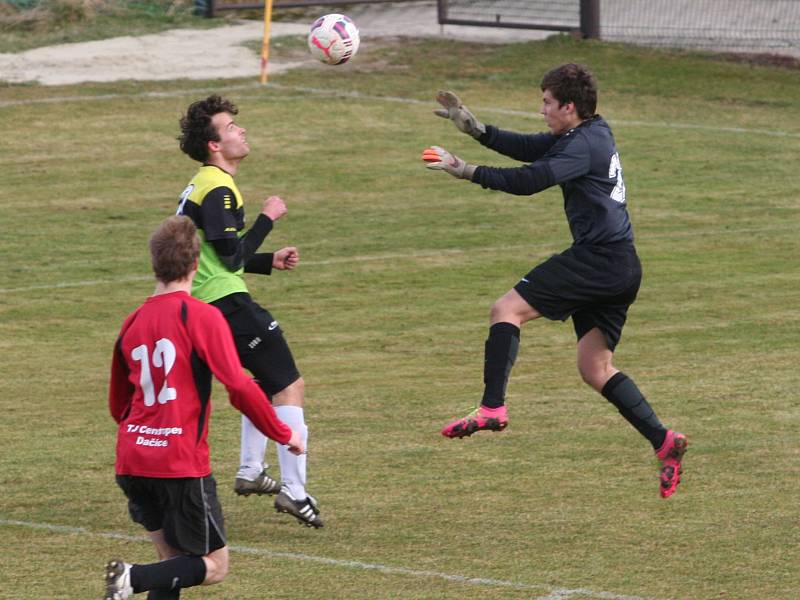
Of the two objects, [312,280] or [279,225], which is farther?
[279,225]

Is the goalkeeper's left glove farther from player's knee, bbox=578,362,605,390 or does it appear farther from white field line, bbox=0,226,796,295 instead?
white field line, bbox=0,226,796,295

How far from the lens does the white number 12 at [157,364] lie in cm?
661

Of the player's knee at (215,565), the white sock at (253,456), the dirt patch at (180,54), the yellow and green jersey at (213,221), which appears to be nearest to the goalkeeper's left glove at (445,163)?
the yellow and green jersey at (213,221)

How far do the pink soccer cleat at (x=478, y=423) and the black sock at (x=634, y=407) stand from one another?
2.62 feet

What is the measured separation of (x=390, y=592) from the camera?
7922 millimetres

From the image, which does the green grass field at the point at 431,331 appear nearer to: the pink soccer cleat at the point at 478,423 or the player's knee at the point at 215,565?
the pink soccer cleat at the point at 478,423

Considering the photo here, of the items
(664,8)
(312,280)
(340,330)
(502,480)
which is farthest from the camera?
(664,8)

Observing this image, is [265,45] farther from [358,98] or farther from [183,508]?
[183,508]

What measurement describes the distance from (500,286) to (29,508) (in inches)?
329

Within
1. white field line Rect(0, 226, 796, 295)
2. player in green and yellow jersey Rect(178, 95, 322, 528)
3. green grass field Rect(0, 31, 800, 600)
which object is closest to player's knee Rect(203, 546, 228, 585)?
green grass field Rect(0, 31, 800, 600)

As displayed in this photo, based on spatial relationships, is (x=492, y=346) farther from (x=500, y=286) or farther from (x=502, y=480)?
(x=500, y=286)

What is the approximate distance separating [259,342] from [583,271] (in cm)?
193

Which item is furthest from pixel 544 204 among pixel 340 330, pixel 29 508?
pixel 29 508

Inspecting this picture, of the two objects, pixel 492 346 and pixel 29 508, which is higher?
pixel 492 346
